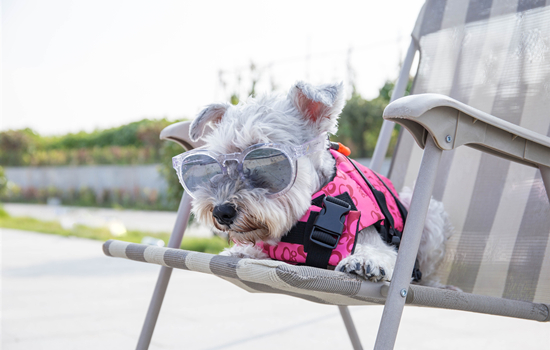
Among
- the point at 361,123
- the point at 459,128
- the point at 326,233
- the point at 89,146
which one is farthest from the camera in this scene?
the point at 89,146

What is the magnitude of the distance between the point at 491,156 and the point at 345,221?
3.08 ft

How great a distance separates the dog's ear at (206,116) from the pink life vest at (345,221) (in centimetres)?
49

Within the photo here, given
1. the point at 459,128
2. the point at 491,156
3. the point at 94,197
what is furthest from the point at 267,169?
the point at 94,197

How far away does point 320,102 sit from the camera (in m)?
1.53

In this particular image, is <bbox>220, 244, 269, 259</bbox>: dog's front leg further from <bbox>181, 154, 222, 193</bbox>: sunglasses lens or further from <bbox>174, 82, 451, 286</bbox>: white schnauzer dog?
<bbox>181, 154, 222, 193</bbox>: sunglasses lens

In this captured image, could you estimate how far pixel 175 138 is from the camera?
199cm

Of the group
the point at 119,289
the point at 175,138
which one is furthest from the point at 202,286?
the point at 175,138

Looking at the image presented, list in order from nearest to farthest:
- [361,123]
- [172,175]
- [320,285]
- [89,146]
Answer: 1. [320,285]
2. [172,175]
3. [361,123]
4. [89,146]

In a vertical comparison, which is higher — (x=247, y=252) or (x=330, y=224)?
(x=330, y=224)

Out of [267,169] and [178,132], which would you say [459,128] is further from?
[178,132]

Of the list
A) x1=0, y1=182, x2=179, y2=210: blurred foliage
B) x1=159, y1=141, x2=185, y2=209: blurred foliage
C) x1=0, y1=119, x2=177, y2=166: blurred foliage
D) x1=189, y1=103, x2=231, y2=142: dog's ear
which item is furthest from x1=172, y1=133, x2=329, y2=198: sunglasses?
x1=0, y1=119, x2=177, y2=166: blurred foliage

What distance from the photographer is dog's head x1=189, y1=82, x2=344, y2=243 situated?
1425 mm

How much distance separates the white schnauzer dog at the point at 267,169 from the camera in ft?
4.66

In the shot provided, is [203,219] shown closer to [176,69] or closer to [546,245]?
[546,245]
